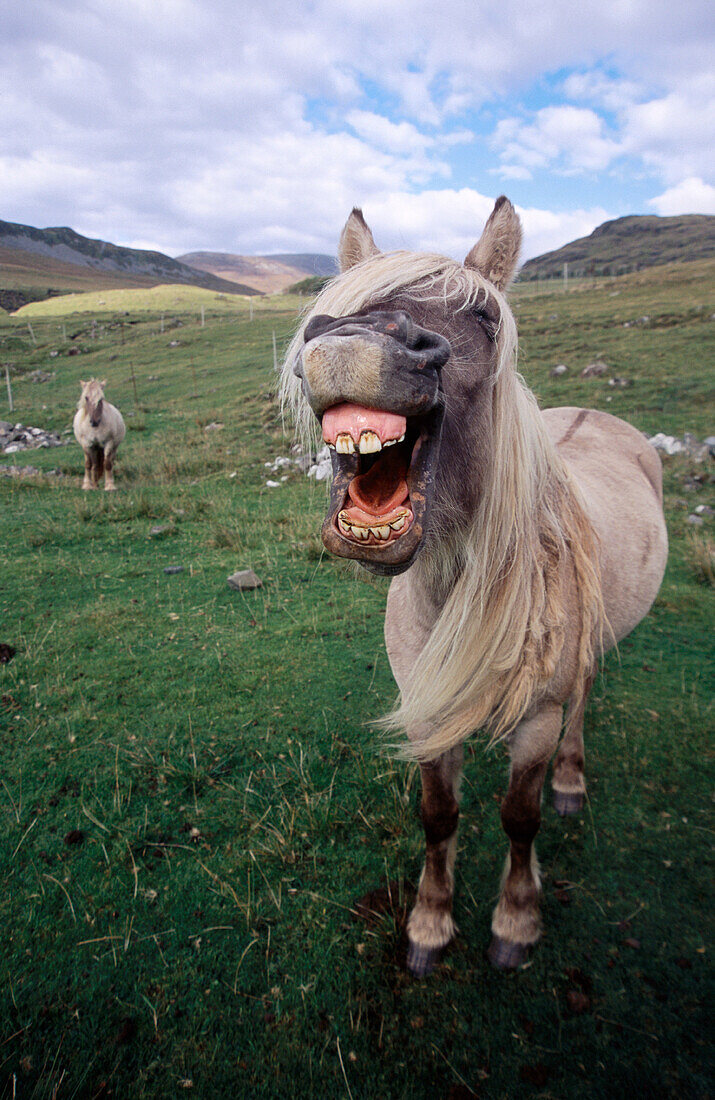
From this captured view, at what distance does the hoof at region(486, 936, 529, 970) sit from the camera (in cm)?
222

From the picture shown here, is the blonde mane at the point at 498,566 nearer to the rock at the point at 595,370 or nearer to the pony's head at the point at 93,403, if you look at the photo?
the pony's head at the point at 93,403

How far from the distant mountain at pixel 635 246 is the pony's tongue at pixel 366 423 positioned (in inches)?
2311

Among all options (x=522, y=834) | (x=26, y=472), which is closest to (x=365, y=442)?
(x=522, y=834)

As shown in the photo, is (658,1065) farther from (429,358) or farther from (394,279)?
(394,279)

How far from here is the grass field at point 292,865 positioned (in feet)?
6.15

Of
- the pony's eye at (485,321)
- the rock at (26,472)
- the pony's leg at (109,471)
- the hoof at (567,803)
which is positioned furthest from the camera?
the rock at (26,472)

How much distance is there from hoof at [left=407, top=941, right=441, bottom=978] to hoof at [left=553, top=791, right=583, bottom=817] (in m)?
1.16

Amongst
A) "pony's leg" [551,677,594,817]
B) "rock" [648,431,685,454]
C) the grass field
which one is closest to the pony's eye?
the grass field

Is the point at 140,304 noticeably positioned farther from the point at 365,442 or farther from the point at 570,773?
the point at 365,442

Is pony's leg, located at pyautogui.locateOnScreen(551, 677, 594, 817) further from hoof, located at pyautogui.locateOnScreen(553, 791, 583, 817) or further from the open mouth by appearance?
the open mouth

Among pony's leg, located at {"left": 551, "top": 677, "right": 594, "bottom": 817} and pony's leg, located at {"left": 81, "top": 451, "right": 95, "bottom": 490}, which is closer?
pony's leg, located at {"left": 551, "top": 677, "right": 594, "bottom": 817}

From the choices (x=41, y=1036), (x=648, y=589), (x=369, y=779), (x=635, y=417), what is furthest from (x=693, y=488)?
(x=41, y=1036)

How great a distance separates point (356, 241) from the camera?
192 centimetres

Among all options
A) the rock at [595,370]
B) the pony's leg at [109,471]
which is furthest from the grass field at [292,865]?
the rock at [595,370]
